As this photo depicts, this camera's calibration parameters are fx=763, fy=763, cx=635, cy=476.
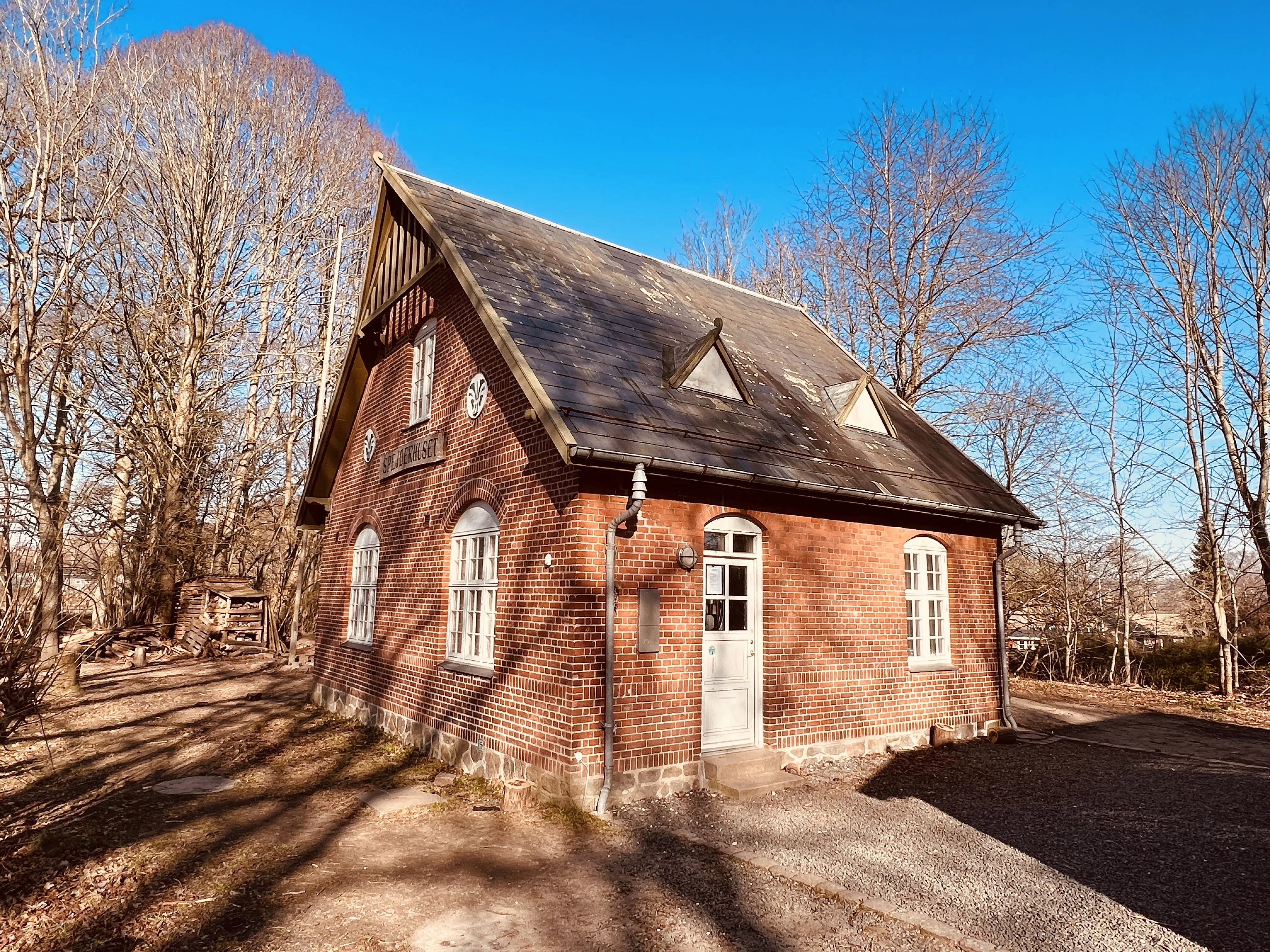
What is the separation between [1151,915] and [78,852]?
300 inches

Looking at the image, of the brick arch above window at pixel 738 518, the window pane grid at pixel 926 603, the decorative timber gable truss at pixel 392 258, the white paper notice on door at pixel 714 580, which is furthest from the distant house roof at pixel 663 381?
the white paper notice on door at pixel 714 580

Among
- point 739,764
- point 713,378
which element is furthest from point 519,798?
point 713,378

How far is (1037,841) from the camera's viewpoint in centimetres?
641

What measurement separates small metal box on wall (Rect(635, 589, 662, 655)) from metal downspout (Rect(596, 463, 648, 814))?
0.96ft

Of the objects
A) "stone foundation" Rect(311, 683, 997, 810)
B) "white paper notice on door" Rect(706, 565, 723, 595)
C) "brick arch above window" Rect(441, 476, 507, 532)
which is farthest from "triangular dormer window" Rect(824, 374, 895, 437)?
"brick arch above window" Rect(441, 476, 507, 532)

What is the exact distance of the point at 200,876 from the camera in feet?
17.8

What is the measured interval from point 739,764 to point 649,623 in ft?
5.94

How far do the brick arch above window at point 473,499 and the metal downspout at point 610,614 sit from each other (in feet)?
5.56

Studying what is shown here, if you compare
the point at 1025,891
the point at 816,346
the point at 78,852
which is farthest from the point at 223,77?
the point at 1025,891

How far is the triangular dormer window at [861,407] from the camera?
1143cm

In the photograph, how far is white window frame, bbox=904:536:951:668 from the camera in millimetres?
10711

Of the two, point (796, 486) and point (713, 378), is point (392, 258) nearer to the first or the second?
point (713, 378)

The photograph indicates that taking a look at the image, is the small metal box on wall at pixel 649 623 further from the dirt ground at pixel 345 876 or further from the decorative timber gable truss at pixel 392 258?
the decorative timber gable truss at pixel 392 258

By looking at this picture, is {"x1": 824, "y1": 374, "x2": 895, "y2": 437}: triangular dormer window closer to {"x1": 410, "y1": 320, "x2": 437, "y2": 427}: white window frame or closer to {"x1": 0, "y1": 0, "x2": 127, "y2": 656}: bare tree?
{"x1": 410, "y1": 320, "x2": 437, "y2": 427}: white window frame
